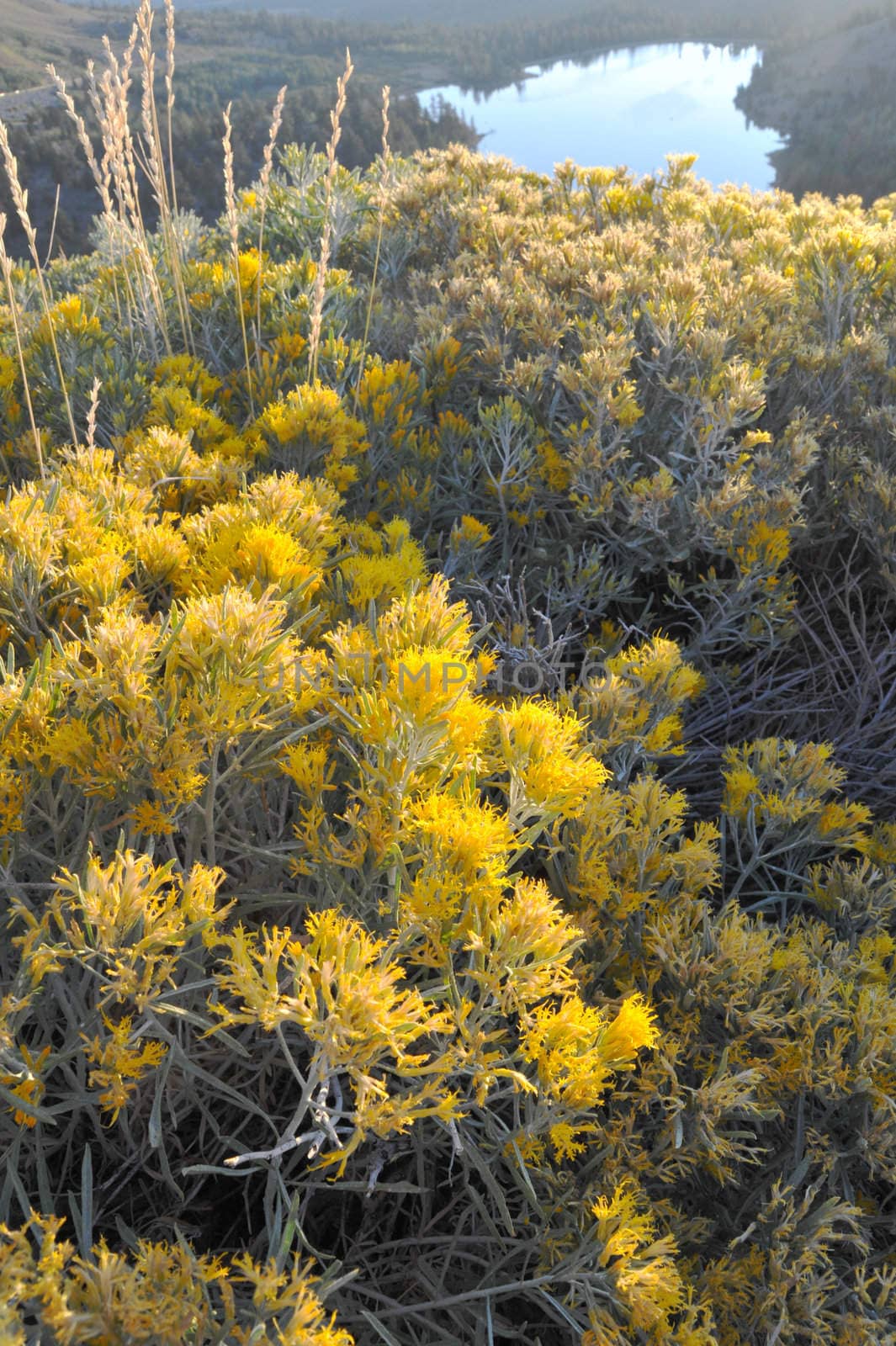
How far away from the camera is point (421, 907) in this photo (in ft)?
3.16

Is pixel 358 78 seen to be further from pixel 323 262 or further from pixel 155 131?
pixel 323 262

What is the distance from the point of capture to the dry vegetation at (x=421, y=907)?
93 centimetres

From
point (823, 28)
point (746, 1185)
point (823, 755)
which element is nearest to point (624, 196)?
point (823, 755)

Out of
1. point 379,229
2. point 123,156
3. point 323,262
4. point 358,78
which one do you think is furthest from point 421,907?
point 358,78

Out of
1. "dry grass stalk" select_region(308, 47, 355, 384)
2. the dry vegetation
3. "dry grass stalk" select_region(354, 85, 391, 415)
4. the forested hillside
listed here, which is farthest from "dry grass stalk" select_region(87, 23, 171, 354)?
"dry grass stalk" select_region(354, 85, 391, 415)

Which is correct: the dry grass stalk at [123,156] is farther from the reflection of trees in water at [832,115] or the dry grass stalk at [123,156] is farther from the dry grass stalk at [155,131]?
the reflection of trees in water at [832,115]

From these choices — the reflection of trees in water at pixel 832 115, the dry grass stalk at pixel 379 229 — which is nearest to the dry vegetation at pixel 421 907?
the dry grass stalk at pixel 379 229

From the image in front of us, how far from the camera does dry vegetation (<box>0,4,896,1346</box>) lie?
3.05 ft

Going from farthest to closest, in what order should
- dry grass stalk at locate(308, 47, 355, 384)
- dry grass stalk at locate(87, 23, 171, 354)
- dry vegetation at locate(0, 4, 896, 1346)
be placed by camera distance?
dry grass stalk at locate(87, 23, 171, 354), dry grass stalk at locate(308, 47, 355, 384), dry vegetation at locate(0, 4, 896, 1346)

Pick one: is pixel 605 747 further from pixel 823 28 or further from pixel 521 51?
pixel 521 51

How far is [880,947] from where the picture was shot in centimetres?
151

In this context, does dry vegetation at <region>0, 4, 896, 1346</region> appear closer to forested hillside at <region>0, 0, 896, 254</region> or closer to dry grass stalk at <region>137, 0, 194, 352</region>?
dry grass stalk at <region>137, 0, 194, 352</region>

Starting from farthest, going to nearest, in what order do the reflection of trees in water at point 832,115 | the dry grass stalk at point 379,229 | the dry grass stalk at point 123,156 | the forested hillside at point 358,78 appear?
the reflection of trees in water at point 832,115 < the forested hillside at point 358,78 < the dry grass stalk at point 379,229 < the dry grass stalk at point 123,156

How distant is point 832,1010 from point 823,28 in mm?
50707
